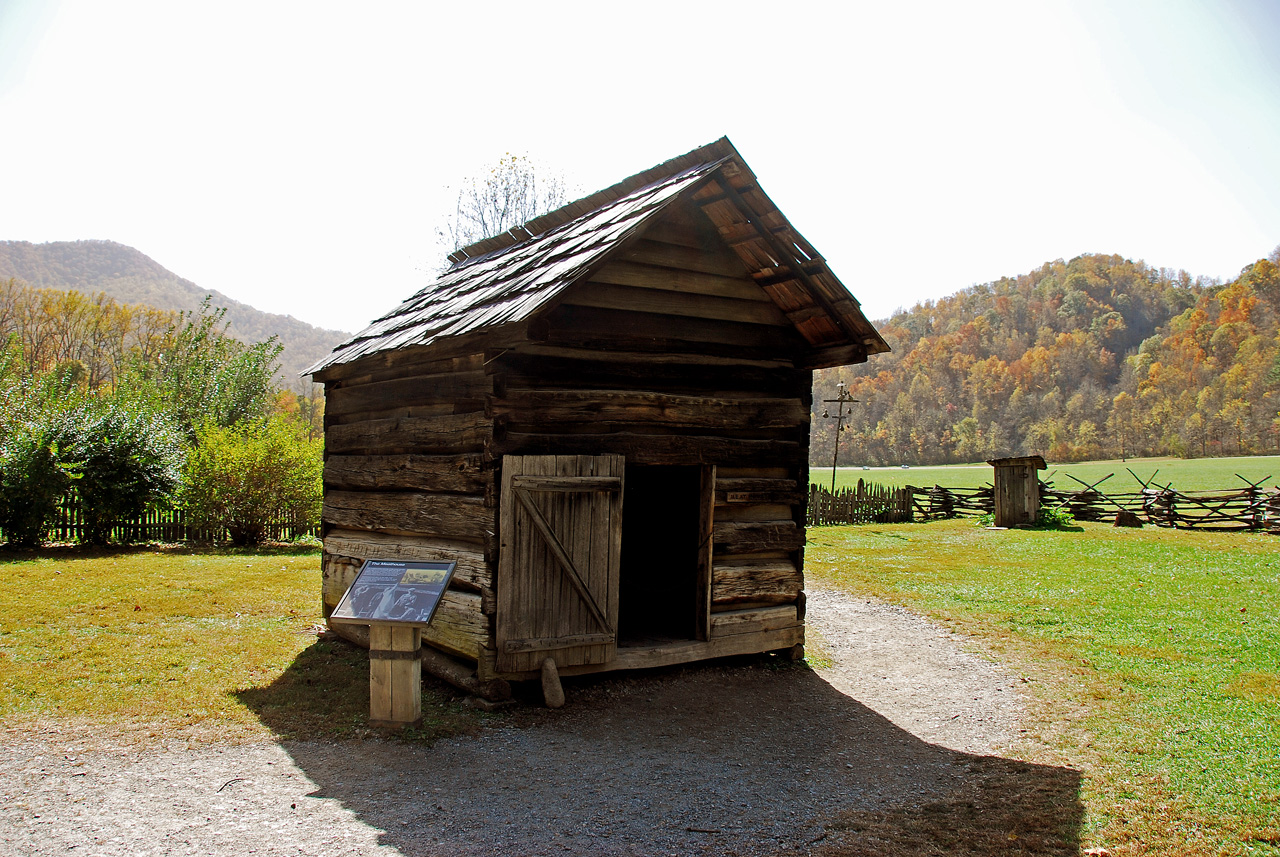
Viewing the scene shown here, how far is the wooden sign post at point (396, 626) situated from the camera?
18.5 ft

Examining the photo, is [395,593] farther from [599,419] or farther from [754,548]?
[754,548]

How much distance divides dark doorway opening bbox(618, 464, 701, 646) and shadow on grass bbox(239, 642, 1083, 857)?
2246mm

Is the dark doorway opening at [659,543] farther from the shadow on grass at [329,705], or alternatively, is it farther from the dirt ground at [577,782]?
the shadow on grass at [329,705]

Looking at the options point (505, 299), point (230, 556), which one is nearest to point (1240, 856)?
point (505, 299)

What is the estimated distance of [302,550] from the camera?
16.5 metres

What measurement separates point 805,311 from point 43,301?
61206 mm

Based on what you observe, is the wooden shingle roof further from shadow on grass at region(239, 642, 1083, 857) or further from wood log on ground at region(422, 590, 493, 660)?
shadow on grass at region(239, 642, 1083, 857)

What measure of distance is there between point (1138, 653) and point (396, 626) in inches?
303

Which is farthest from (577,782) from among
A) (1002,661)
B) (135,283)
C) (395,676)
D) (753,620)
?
(135,283)

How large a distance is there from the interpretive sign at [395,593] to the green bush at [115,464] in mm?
12235

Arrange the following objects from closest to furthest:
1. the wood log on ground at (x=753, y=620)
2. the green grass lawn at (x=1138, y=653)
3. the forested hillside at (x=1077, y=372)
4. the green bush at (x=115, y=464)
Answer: the green grass lawn at (x=1138, y=653) → the wood log on ground at (x=753, y=620) → the green bush at (x=115, y=464) → the forested hillside at (x=1077, y=372)

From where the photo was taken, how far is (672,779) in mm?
A: 5078

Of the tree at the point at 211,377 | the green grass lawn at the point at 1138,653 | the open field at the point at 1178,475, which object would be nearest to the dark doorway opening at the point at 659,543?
the green grass lawn at the point at 1138,653

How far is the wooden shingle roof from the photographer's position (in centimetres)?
638
